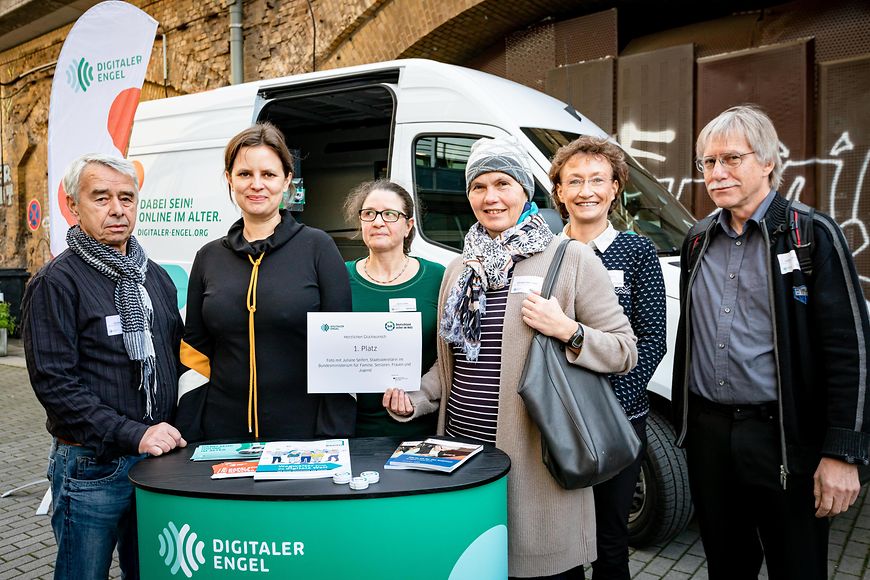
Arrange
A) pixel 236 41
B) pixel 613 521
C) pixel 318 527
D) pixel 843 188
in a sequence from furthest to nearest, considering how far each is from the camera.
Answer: pixel 236 41
pixel 843 188
pixel 613 521
pixel 318 527

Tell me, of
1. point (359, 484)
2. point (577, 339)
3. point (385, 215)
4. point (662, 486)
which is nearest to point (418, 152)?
point (385, 215)

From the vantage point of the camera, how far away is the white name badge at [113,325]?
216cm

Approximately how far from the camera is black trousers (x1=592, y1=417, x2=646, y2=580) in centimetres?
251

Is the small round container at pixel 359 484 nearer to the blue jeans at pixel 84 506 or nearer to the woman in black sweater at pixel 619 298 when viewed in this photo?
the blue jeans at pixel 84 506

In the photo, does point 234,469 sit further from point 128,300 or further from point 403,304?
point 403,304

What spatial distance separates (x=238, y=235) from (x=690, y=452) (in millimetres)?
1739

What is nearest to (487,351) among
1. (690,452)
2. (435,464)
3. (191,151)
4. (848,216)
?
(435,464)

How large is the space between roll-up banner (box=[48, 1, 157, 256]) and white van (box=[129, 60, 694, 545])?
1.04 metres

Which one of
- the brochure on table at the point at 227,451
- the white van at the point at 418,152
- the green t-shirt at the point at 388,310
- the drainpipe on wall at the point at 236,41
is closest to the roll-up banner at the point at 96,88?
the white van at the point at 418,152

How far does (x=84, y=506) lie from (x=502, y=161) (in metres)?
1.71

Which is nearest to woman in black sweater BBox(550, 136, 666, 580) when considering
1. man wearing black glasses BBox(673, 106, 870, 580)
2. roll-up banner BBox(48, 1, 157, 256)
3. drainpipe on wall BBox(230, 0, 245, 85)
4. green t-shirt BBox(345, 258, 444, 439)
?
man wearing black glasses BBox(673, 106, 870, 580)

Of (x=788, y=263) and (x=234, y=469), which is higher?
(x=788, y=263)

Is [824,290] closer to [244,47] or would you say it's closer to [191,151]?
[191,151]

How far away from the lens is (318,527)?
166 centimetres
